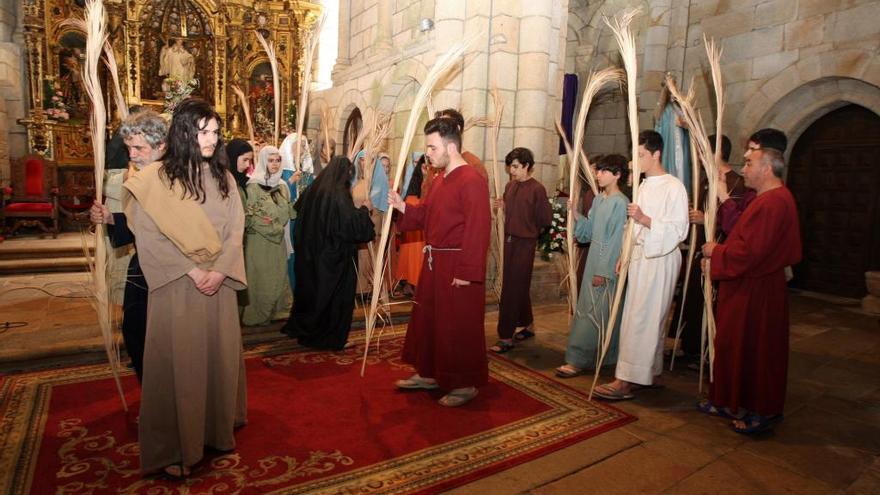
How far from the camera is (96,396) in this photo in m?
3.19

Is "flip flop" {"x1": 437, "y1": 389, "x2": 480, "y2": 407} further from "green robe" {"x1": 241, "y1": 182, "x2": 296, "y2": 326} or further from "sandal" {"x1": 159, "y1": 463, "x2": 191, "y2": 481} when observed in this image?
"green robe" {"x1": 241, "y1": 182, "x2": 296, "y2": 326}

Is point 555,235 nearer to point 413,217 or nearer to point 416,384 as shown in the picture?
point 413,217

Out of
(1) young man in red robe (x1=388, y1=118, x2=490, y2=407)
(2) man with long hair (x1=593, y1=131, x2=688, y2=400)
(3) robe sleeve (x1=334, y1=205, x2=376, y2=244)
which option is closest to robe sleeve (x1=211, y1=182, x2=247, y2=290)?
(1) young man in red robe (x1=388, y1=118, x2=490, y2=407)

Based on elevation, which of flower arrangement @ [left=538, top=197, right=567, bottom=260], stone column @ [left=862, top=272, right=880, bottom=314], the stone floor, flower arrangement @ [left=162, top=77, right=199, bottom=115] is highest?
flower arrangement @ [left=162, top=77, right=199, bottom=115]

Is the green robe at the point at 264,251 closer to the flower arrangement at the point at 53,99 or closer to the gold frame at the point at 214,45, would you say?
the gold frame at the point at 214,45

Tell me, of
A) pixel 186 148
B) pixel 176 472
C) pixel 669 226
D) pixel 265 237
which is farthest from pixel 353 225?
pixel 669 226

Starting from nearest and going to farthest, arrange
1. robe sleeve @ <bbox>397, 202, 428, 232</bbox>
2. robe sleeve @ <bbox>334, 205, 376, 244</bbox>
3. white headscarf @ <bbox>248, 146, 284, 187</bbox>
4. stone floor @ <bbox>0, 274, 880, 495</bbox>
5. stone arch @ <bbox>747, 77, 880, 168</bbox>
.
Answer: stone floor @ <bbox>0, 274, 880, 495</bbox>
robe sleeve @ <bbox>397, 202, 428, 232</bbox>
robe sleeve @ <bbox>334, 205, 376, 244</bbox>
white headscarf @ <bbox>248, 146, 284, 187</bbox>
stone arch @ <bbox>747, 77, 880, 168</bbox>

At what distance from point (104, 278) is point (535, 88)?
494 centimetres

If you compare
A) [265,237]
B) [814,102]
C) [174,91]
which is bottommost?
[265,237]

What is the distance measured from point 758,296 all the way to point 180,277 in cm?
303

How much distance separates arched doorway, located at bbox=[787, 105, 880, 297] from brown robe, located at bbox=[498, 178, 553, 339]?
4.98 meters

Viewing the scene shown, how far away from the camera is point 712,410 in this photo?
326 centimetres

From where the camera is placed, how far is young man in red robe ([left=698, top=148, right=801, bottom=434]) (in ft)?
9.31

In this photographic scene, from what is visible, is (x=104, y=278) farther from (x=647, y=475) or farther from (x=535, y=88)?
(x=535, y=88)
